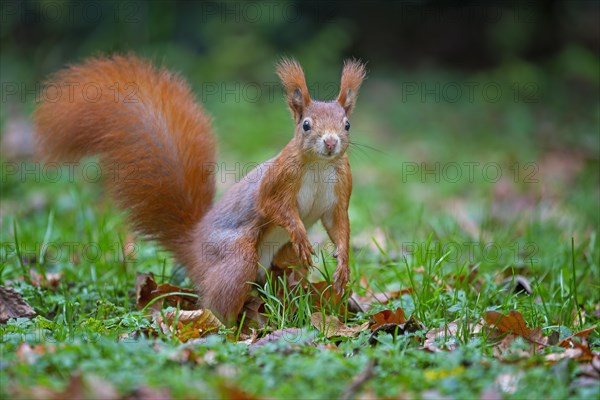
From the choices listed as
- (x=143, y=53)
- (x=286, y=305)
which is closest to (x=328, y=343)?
(x=286, y=305)

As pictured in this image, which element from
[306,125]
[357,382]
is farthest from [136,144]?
[357,382]

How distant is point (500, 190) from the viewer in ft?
23.4

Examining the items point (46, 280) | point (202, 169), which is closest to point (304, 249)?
point (202, 169)

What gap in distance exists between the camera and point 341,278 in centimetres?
367

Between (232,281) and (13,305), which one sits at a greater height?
(232,281)

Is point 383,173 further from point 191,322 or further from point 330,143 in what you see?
point 191,322

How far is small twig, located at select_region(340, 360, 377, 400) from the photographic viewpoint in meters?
2.48

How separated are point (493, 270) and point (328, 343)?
1.73 metres

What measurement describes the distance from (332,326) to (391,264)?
2.59 feet

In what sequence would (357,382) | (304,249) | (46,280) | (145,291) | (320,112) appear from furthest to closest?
(46,280) → (145,291) → (320,112) → (304,249) → (357,382)

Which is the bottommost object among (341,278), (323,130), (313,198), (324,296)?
(324,296)

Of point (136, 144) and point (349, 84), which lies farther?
point (136, 144)

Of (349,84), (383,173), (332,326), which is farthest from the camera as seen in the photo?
(383,173)

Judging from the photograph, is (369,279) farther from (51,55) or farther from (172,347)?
(51,55)
